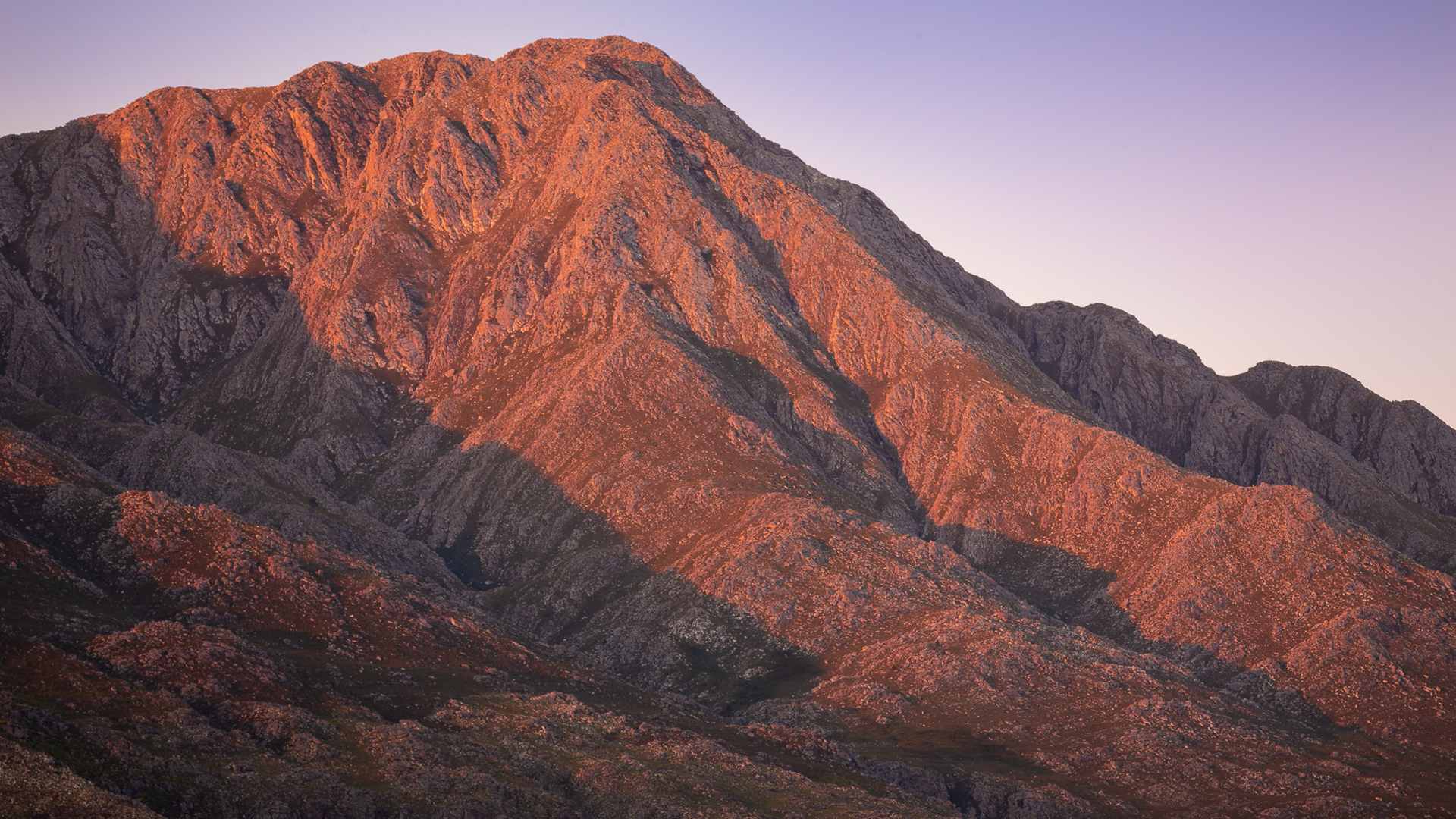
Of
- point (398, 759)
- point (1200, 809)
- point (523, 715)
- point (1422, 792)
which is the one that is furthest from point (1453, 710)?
point (398, 759)

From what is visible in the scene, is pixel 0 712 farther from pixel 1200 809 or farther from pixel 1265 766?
pixel 1265 766

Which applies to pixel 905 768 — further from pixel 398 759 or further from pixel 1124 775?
pixel 398 759

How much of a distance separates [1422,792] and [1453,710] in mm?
40991

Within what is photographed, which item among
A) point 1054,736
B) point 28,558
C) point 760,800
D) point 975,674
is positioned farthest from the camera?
point 975,674

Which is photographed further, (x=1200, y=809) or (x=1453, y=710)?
(x=1453, y=710)

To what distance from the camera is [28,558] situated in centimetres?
14550

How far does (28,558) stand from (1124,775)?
150m

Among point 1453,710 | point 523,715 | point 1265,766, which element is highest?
point 1453,710

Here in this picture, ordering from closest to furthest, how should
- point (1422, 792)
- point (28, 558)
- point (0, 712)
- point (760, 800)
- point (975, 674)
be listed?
1. point (0, 712)
2. point (760, 800)
3. point (28, 558)
4. point (1422, 792)
5. point (975, 674)

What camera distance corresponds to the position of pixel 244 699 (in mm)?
123500

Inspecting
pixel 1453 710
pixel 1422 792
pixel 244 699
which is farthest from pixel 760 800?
pixel 1453 710

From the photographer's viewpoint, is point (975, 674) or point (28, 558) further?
point (975, 674)

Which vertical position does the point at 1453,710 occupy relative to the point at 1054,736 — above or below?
above

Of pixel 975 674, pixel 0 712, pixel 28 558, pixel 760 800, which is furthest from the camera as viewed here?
pixel 975 674
